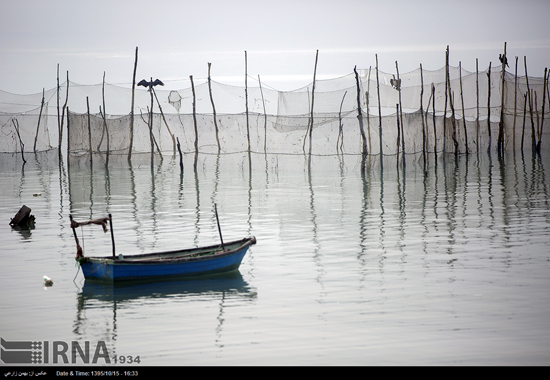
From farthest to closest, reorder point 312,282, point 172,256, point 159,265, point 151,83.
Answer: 1. point 151,83
2. point 172,256
3. point 312,282
4. point 159,265

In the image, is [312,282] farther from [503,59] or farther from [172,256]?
[503,59]

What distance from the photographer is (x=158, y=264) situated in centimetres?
937

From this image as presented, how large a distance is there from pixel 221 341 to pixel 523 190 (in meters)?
14.1

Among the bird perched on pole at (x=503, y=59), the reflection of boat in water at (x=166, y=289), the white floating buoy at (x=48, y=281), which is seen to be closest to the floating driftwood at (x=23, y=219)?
the white floating buoy at (x=48, y=281)

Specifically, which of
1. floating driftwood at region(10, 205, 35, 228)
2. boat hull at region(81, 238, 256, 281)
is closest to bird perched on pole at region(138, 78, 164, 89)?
floating driftwood at region(10, 205, 35, 228)

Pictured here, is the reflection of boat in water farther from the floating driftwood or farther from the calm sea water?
the floating driftwood

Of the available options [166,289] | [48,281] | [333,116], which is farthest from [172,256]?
[333,116]

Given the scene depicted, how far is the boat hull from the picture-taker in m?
9.30

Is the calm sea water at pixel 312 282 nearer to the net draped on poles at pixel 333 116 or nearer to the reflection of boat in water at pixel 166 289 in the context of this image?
the reflection of boat in water at pixel 166 289

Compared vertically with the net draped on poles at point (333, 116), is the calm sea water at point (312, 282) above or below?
below

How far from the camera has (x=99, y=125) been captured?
29188mm

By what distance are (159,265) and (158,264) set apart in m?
0.02

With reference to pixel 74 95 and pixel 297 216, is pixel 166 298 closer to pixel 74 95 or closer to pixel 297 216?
pixel 297 216

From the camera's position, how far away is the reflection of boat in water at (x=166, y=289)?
9.02m
